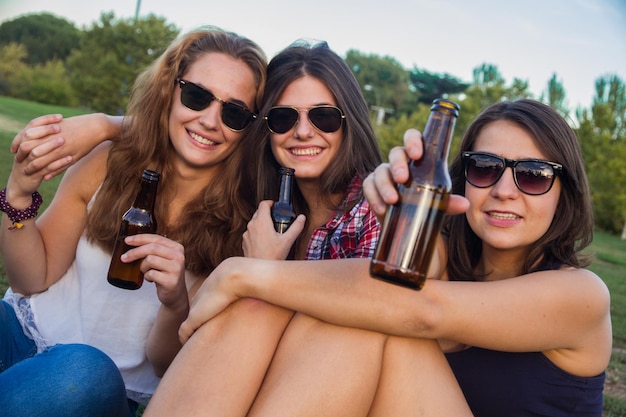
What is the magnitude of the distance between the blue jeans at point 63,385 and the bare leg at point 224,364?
0.23m

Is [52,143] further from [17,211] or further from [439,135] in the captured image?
[439,135]

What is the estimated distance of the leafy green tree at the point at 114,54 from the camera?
3347 centimetres

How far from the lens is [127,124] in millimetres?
3223

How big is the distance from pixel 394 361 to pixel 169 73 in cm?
202

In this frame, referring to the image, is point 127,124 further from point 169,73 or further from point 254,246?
point 254,246

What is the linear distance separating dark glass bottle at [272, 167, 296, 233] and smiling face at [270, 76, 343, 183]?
209 mm

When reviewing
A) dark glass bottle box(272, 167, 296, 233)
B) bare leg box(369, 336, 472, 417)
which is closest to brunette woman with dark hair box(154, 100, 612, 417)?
bare leg box(369, 336, 472, 417)

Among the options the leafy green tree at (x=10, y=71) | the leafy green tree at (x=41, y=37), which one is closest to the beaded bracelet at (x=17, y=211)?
the leafy green tree at (x=10, y=71)

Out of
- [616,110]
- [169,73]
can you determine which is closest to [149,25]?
[616,110]

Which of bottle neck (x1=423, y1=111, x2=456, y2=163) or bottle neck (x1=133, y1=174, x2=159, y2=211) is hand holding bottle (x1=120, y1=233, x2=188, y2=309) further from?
bottle neck (x1=423, y1=111, x2=456, y2=163)

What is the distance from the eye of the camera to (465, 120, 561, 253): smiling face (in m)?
2.38

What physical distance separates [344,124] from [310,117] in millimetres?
202

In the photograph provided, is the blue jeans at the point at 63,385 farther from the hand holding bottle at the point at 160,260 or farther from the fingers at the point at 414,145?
the fingers at the point at 414,145

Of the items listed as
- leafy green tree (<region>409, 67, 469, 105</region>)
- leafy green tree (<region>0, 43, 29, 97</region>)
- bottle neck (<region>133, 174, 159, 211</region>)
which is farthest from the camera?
leafy green tree (<region>409, 67, 469, 105</region>)
